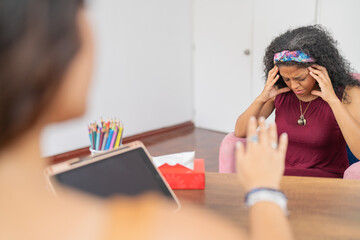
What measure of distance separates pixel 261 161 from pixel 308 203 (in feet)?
1.69

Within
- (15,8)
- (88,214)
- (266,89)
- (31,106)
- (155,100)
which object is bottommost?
(155,100)

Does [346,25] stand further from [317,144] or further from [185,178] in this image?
[185,178]

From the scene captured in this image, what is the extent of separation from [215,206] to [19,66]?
2.55 ft

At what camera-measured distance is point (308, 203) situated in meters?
1.07

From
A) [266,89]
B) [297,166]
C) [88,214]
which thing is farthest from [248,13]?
[88,214]

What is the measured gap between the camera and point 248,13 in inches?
155

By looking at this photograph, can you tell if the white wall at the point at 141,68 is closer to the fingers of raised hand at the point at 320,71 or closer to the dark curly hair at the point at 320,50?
the dark curly hair at the point at 320,50

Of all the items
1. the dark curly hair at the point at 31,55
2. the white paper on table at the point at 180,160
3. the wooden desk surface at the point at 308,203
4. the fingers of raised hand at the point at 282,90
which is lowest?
the wooden desk surface at the point at 308,203

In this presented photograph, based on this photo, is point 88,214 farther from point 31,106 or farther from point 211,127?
point 211,127

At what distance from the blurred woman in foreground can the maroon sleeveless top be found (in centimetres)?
139

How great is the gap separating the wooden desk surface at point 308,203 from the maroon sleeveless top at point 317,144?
2.00 feet

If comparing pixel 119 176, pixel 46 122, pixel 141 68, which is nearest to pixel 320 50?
pixel 119 176

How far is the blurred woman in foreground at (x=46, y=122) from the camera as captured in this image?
407 millimetres

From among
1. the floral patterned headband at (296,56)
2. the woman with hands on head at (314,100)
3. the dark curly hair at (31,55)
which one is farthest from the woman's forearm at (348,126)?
the dark curly hair at (31,55)
